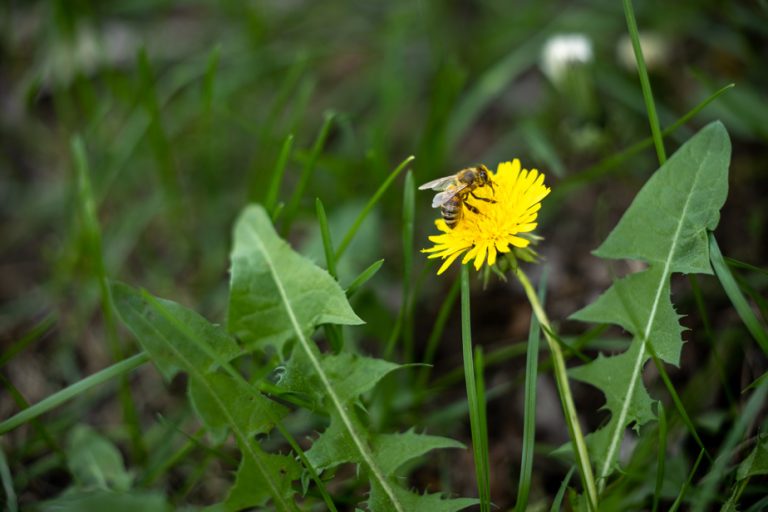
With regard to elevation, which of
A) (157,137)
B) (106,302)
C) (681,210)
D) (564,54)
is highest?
(564,54)

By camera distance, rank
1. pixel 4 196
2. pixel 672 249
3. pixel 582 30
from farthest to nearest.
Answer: pixel 4 196, pixel 582 30, pixel 672 249

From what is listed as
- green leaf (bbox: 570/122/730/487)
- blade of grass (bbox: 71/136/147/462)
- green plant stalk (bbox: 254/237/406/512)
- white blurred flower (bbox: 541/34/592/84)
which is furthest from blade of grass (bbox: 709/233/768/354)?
blade of grass (bbox: 71/136/147/462)

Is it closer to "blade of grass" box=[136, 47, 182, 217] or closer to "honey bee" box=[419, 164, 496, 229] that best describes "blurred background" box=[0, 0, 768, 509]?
"blade of grass" box=[136, 47, 182, 217]

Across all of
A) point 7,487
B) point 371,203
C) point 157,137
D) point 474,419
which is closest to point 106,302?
point 7,487

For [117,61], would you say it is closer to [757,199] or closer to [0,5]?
[0,5]

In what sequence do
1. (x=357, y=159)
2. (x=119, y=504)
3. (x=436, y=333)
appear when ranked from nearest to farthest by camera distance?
(x=119, y=504) < (x=436, y=333) < (x=357, y=159)

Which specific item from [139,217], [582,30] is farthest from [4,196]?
[582,30]

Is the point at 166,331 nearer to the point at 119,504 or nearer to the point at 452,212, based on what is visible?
the point at 119,504
